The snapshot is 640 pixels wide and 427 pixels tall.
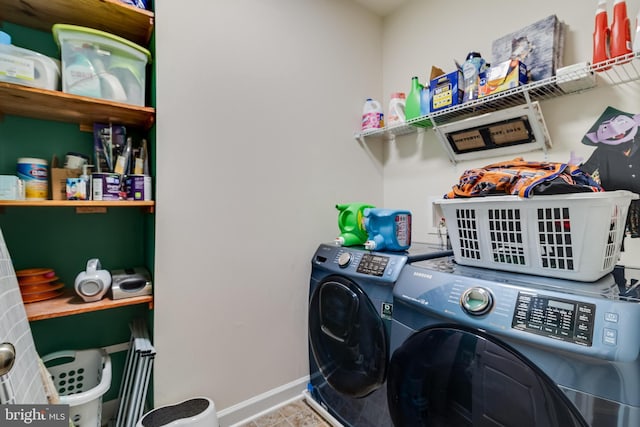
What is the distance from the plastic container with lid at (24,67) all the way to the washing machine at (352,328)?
151 cm

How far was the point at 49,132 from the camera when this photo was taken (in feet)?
4.81

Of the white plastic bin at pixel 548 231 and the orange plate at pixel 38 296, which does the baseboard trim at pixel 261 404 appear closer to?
the orange plate at pixel 38 296

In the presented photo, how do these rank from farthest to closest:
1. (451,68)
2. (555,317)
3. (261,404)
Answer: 1. (451,68)
2. (261,404)
3. (555,317)

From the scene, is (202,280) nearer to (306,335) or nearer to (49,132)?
(306,335)

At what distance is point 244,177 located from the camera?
1.73 m

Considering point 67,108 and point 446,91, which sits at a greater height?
point 446,91

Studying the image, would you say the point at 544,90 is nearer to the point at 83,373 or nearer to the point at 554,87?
the point at 554,87

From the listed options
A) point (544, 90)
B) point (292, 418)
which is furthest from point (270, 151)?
point (292, 418)

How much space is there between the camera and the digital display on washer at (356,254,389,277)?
1409mm

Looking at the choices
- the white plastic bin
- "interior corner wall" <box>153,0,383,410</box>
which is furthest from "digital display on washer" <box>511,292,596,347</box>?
"interior corner wall" <box>153,0,383,410</box>

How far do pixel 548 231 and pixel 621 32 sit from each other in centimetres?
90

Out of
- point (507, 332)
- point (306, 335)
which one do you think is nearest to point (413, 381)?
point (507, 332)

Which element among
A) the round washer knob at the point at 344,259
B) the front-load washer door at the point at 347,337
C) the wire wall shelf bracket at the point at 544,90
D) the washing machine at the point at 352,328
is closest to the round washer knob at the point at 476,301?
the washing machine at the point at 352,328

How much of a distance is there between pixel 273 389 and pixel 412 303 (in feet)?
3.93
